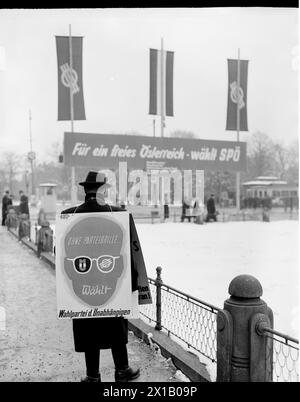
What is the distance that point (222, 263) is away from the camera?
8594 mm

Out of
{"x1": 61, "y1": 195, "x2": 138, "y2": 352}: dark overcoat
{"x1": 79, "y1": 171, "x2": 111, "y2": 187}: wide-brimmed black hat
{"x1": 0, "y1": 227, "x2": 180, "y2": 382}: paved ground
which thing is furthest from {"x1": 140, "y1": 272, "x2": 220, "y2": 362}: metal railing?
{"x1": 79, "y1": 171, "x2": 111, "y2": 187}: wide-brimmed black hat

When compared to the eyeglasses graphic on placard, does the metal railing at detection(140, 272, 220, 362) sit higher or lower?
lower

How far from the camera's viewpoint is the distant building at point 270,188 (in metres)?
29.3

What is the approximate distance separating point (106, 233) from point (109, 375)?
1.31m

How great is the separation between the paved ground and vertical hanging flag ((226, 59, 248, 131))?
3382mm

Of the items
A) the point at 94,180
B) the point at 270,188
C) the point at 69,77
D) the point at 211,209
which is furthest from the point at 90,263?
the point at 270,188

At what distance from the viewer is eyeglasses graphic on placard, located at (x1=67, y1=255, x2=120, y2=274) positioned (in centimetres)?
320

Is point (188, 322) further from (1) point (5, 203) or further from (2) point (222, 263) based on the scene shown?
(1) point (5, 203)

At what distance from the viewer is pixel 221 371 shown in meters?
3.19

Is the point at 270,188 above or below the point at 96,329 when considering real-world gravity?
above

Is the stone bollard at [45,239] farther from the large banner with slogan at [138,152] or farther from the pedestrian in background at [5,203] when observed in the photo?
the pedestrian in background at [5,203]

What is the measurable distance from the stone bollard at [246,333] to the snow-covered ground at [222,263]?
5.75ft

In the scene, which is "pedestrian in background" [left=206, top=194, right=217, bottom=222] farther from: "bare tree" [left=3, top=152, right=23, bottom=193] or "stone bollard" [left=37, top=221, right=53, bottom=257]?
"bare tree" [left=3, top=152, right=23, bottom=193]

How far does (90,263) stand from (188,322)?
2.06m
